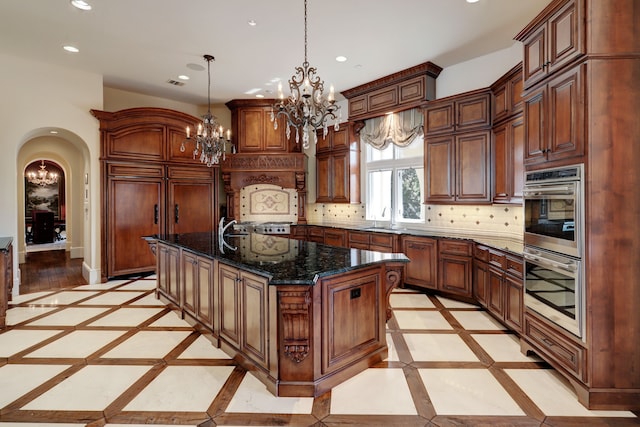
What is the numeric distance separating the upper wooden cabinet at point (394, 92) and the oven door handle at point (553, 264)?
2.97m

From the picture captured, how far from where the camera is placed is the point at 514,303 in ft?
10.4

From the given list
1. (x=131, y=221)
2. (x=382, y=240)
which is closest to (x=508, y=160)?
(x=382, y=240)

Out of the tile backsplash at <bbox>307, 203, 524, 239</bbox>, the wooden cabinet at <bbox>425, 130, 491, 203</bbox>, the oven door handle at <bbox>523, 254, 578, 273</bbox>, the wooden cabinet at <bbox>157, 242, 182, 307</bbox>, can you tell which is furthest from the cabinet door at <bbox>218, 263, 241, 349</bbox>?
the tile backsplash at <bbox>307, 203, 524, 239</bbox>

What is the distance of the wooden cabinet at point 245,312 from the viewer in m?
2.35

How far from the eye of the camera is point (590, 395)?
2141mm

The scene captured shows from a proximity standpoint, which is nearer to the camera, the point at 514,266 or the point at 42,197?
the point at 514,266

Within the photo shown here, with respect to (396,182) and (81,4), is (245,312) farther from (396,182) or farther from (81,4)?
(396,182)

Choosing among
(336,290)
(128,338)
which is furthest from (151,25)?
(336,290)

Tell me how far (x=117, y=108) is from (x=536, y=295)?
6.86 m

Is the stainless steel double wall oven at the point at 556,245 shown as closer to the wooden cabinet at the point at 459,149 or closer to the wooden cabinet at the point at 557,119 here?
the wooden cabinet at the point at 557,119

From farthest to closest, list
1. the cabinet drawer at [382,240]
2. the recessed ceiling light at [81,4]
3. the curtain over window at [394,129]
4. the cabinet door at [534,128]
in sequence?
the curtain over window at [394,129] → the cabinet drawer at [382,240] → the recessed ceiling light at [81,4] → the cabinet door at [534,128]

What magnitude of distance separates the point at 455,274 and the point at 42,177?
14782mm

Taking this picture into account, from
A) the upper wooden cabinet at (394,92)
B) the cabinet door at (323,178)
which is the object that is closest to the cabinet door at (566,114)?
the upper wooden cabinet at (394,92)

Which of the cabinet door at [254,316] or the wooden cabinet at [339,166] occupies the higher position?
the wooden cabinet at [339,166]
